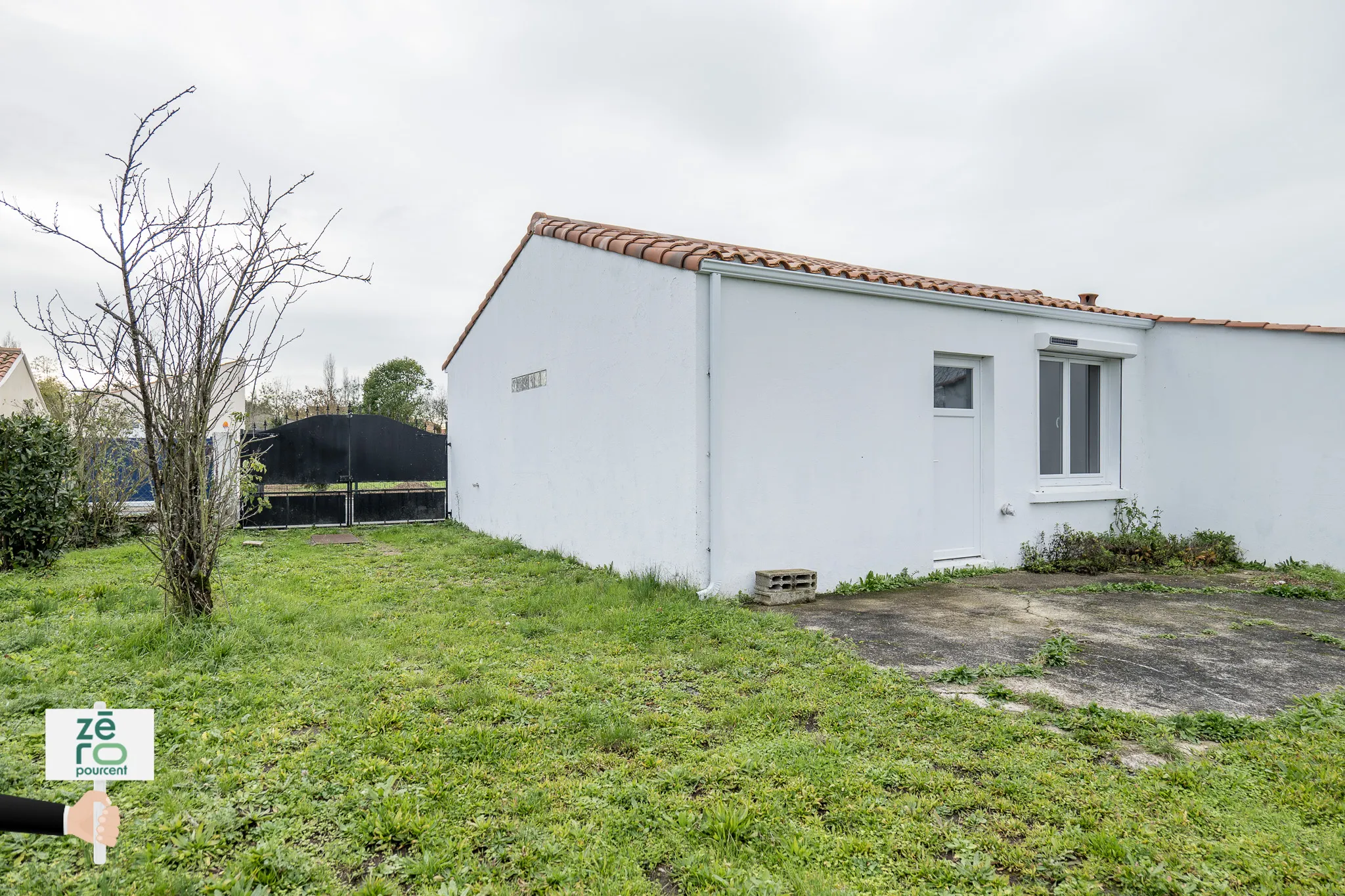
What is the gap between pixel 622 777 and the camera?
117 inches

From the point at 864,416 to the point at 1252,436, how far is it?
212 inches

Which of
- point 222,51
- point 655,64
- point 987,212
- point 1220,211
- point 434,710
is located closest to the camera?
point 434,710

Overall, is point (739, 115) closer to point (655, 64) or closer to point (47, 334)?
point (655, 64)

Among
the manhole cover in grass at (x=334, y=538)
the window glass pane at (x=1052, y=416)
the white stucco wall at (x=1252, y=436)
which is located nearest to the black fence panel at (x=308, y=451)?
the manhole cover in grass at (x=334, y=538)

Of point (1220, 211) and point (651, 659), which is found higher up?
point (1220, 211)

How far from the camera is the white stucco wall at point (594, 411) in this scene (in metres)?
6.45

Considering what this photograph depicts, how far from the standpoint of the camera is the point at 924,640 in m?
4.96

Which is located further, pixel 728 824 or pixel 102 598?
pixel 102 598

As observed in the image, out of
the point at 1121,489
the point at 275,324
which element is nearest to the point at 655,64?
the point at 275,324

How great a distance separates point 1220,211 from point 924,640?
10.6 metres

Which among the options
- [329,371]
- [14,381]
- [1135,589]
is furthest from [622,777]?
[329,371]

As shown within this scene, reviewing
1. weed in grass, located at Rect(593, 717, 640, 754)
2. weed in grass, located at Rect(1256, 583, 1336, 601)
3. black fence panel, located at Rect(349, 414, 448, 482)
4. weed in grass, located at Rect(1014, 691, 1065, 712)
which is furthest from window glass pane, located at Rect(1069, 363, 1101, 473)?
black fence panel, located at Rect(349, 414, 448, 482)

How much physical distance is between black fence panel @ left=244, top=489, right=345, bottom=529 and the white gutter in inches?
392

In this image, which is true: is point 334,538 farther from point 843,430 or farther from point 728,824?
point 728,824
